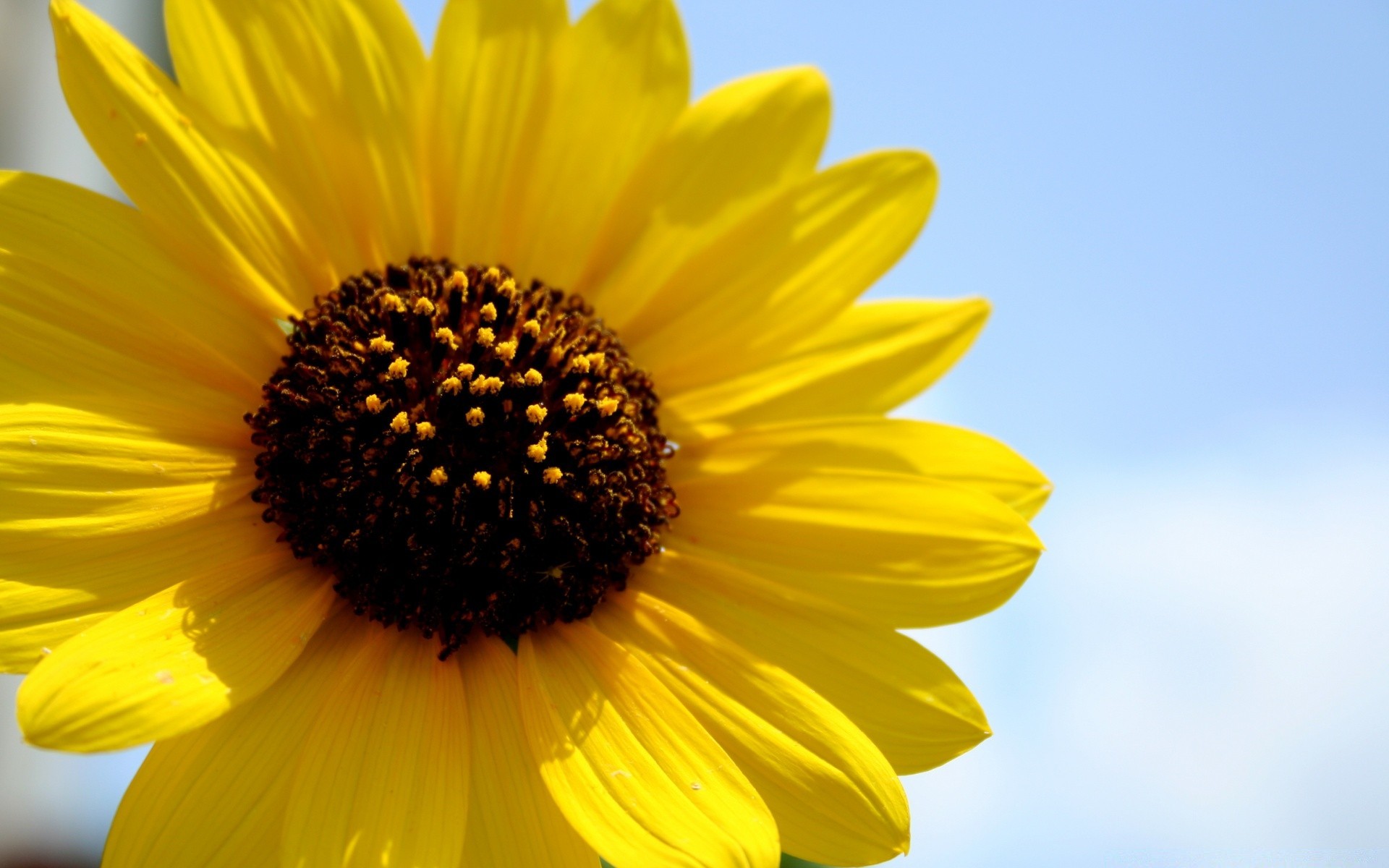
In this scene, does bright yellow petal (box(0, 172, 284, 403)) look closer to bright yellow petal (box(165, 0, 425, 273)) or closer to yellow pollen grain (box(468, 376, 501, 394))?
bright yellow petal (box(165, 0, 425, 273))

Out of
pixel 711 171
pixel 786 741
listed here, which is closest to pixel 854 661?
pixel 786 741

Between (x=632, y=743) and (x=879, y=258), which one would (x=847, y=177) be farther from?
(x=632, y=743)

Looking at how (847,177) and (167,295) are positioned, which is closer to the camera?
(167,295)

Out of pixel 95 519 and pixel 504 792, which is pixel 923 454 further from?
pixel 95 519

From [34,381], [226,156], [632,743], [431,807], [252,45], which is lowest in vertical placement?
[431,807]

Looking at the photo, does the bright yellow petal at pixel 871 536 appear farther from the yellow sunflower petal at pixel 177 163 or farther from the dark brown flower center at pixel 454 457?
the yellow sunflower petal at pixel 177 163

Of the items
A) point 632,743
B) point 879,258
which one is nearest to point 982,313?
point 879,258

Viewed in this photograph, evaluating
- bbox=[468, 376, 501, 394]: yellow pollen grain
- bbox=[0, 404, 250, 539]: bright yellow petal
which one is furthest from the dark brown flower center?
bbox=[0, 404, 250, 539]: bright yellow petal
